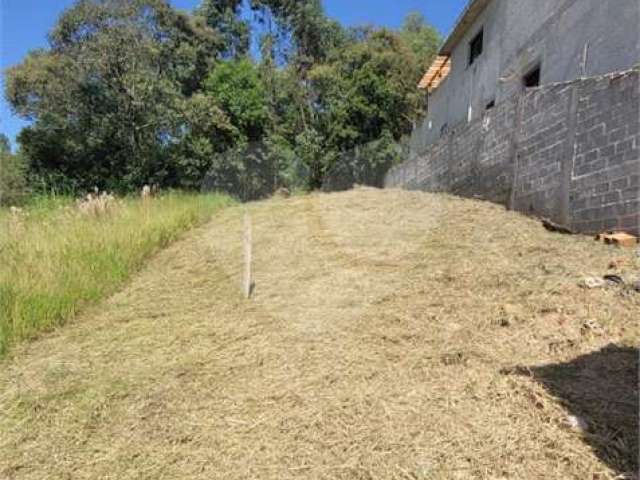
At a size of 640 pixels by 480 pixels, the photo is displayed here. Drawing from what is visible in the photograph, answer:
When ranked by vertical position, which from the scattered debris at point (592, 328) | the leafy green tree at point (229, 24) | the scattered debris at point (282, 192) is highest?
the leafy green tree at point (229, 24)

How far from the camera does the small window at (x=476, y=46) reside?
Answer: 1165 cm

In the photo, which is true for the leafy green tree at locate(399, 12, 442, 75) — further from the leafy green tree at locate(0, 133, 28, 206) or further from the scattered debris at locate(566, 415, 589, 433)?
the scattered debris at locate(566, 415, 589, 433)

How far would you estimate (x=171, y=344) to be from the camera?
3670 mm

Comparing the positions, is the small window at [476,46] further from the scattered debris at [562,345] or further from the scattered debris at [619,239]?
the scattered debris at [562,345]

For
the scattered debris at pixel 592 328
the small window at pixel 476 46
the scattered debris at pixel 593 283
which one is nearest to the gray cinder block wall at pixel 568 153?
the scattered debris at pixel 593 283

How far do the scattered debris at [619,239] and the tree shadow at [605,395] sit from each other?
5.97ft

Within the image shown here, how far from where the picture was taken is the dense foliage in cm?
1273

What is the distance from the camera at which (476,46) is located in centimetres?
1210

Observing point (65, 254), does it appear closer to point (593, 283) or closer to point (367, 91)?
point (593, 283)

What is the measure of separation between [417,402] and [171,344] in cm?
196

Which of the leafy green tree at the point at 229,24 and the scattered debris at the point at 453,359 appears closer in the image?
the scattered debris at the point at 453,359

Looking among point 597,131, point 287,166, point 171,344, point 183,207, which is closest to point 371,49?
point 287,166

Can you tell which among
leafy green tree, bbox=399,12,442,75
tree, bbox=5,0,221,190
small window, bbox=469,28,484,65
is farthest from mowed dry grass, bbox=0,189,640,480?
leafy green tree, bbox=399,12,442,75

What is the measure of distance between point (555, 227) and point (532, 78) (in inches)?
185
